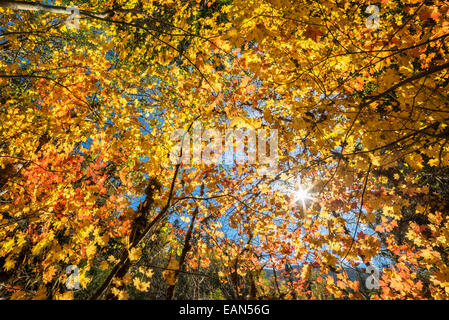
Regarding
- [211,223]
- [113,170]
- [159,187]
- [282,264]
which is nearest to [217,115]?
[159,187]

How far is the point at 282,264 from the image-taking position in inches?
371

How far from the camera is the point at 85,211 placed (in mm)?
5965

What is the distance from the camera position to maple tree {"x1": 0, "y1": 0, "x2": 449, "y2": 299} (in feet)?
10.1

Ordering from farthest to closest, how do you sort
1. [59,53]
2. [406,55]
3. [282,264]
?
[282,264] → [59,53] → [406,55]

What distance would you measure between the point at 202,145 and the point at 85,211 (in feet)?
13.8

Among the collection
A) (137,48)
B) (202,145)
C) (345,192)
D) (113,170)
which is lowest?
(345,192)

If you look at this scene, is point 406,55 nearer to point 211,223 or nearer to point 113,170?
point 211,223

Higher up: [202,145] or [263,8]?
[263,8]

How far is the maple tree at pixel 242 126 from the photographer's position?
10.1 ft

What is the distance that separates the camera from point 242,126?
3.67 metres

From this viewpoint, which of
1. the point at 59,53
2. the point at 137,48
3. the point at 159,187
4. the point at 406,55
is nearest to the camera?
the point at 406,55

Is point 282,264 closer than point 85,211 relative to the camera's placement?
No
